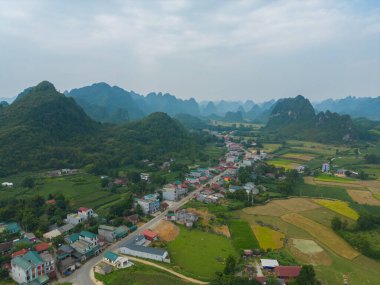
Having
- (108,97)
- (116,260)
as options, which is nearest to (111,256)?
(116,260)

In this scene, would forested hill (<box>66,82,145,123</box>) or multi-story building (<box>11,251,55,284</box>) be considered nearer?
multi-story building (<box>11,251,55,284</box>)

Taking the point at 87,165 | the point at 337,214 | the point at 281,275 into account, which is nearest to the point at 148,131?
the point at 87,165

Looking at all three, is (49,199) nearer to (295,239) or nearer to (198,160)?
(295,239)

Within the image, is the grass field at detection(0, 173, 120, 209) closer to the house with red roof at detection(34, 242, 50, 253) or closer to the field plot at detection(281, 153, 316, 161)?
the house with red roof at detection(34, 242, 50, 253)

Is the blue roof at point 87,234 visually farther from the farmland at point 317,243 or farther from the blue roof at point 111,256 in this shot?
the farmland at point 317,243

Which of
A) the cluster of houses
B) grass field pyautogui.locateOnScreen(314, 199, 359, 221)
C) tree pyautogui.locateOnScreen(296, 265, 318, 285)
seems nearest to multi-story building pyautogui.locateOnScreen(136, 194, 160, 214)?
the cluster of houses
